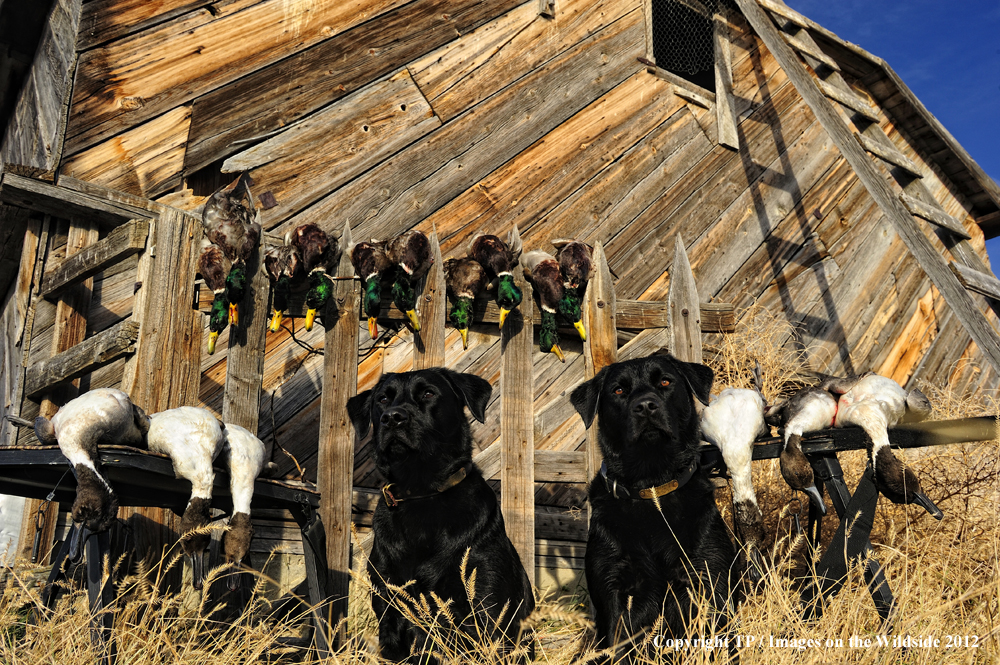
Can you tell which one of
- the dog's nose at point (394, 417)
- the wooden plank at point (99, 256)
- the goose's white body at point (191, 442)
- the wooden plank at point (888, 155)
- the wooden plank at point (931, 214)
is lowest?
the goose's white body at point (191, 442)

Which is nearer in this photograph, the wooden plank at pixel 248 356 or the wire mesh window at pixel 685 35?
Result: the wooden plank at pixel 248 356

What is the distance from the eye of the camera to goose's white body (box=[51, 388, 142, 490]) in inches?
102

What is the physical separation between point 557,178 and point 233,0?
2990 mm

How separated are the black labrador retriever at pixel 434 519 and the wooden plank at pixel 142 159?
9.30 feet

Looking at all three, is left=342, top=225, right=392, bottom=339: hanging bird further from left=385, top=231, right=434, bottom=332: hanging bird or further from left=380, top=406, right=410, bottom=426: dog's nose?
left=380, top=406, right=410, bottom=426: dog's nose

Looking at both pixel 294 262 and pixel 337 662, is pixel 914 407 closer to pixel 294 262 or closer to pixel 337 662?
pixel 337 662

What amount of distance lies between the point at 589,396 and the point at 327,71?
3882 millimetres

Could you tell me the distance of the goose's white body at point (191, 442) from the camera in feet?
9.41

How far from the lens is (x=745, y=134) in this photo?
314 inches

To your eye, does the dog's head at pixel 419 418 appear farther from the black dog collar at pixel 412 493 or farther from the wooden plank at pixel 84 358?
the wooden plank at pixel 84 358

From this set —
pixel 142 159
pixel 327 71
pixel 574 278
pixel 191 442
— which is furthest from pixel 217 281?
pixel 327 71

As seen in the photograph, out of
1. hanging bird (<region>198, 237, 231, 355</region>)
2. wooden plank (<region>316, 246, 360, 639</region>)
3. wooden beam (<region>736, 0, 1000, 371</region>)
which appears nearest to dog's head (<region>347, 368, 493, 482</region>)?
wooden plank (<region>316, 246, 360, 639</region>)

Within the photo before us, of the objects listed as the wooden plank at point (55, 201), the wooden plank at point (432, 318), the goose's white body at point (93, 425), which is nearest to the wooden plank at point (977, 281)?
the wooden plank at point (432, 318)

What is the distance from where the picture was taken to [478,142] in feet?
21.3
